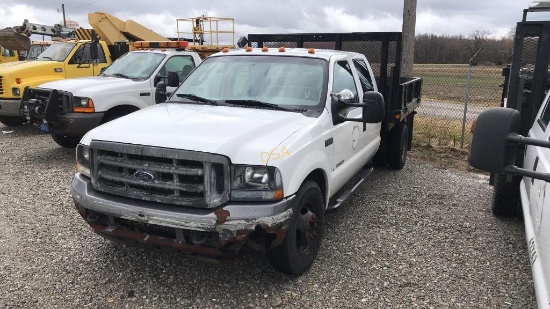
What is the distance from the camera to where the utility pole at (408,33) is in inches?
363

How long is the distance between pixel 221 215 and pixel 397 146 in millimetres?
4749

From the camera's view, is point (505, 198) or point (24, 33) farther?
point (24, 33)

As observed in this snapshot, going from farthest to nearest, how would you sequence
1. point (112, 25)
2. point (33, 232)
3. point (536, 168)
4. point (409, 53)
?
point (112, 25) < point (409, 53) < point (33, 232) < point (536, 168)

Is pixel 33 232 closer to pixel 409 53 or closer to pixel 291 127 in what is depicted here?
pixel 291 127

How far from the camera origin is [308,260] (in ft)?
12.4

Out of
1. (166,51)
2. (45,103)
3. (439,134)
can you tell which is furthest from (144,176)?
(439,134)

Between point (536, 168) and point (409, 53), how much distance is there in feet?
21.5

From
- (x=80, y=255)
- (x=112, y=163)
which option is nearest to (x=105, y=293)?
(x=80, y=255)

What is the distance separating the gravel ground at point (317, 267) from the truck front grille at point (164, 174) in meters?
0.52

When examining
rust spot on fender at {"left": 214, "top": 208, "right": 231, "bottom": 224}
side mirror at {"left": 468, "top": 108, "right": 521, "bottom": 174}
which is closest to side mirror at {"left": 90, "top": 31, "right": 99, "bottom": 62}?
rust spot on fender at {"left": 214, "top": 208, "right": 231, "bottom": 224}

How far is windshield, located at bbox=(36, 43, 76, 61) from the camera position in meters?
10.3

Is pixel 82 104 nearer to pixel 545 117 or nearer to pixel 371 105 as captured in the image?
pixel 371 105

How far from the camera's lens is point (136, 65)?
8.66 metres

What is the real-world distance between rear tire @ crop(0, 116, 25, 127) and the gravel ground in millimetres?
5497
